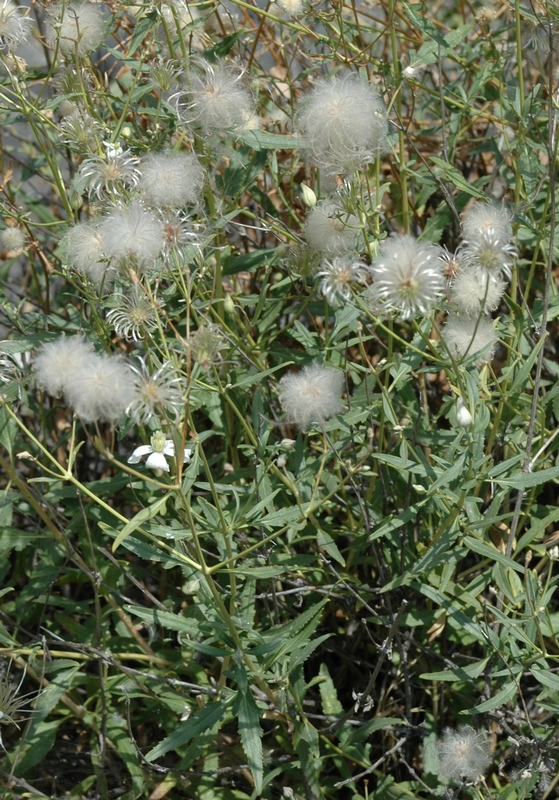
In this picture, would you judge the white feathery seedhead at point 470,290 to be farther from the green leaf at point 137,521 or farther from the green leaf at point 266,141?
the green leaf at point 137,521

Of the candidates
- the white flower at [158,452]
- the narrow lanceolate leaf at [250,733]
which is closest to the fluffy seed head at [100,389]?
the white flower at [158,452]

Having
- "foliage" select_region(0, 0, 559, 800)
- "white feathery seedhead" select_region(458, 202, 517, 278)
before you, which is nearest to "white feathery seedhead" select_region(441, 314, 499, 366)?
"foliage" select_region(0, 0, 559, 800)

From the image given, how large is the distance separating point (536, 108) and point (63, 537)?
66.9 inches

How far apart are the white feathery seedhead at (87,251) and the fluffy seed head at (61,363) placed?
0.33 meters

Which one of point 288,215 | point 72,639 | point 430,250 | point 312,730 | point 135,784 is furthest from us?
point 288,215

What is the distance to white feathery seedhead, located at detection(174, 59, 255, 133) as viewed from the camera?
6.50ft

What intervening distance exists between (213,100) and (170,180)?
27cm

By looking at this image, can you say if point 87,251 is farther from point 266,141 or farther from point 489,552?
point 489,552

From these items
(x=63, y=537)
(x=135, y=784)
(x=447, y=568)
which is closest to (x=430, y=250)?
(x=447, y=568)

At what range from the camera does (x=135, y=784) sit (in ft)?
7.42

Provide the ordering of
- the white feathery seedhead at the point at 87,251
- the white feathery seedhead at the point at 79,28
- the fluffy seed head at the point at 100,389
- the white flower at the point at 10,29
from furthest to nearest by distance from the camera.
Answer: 1. the white feathery seedhead at the point at 79,28
2. the white flower at the point at 10,29
3. the white feathery seedhead at the point at 87,251
4. the fluffy seed head at the point at 100,389

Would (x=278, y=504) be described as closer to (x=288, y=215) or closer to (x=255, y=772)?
(x=255, y=772)

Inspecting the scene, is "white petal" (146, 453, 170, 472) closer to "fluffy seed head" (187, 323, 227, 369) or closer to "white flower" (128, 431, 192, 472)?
"white flower" (128, 431, 192, 472)

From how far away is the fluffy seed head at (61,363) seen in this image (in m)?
1.50
